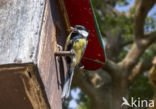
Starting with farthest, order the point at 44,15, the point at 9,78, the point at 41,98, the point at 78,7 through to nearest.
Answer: the point at 78,7, the point at 44,15, the point at 41,98, the point at 9,78

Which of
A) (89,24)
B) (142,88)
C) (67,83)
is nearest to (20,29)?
(67,83)

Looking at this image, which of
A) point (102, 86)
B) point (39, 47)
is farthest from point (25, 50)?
point (102, 86)

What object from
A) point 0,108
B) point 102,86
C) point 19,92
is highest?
point 19,92

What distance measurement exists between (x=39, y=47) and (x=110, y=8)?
7.40 metres

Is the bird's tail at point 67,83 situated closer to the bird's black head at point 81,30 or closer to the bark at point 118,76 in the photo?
the bird's black head at point 81,30

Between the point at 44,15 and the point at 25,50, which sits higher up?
the point at 44,15

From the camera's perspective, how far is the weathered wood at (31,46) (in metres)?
1.68


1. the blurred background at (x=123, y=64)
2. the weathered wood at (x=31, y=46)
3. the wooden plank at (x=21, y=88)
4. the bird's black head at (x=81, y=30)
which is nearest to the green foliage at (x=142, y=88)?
the blurred background at (x=123, y=64)

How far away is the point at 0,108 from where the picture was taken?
196 centimetres

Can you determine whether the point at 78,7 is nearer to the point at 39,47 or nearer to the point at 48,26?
the point at 48,26

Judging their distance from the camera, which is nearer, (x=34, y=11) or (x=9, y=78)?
(x=9, y=78)

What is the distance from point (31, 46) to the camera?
1.72m

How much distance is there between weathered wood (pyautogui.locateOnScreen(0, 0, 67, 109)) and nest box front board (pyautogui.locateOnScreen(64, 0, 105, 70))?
42cm

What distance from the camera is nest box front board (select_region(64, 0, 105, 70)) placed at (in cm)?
255
